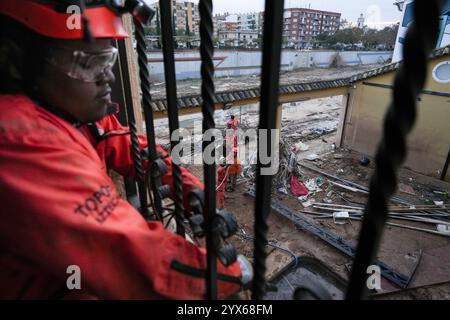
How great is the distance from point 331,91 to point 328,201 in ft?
20.1

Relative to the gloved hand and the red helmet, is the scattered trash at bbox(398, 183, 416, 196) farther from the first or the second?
the red helmet

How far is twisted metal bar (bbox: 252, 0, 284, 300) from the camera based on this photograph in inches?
25.3

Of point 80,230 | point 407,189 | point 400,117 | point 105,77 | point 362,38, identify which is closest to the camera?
point 400,117

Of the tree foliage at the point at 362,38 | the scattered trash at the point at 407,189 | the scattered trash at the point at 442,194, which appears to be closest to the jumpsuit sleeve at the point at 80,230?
the scattered trash at the point at 407,189

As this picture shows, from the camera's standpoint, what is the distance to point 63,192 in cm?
93

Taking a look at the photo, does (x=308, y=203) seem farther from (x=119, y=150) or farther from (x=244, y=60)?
(x=244, y=60)

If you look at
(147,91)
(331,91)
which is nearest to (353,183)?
(331,91)

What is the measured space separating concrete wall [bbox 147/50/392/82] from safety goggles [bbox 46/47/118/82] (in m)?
24.6

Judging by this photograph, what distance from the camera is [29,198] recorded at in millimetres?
876

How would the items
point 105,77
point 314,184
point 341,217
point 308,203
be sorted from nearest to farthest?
1. point 105,77
2. point 341,217
3. point 308,203
4. point 314,184

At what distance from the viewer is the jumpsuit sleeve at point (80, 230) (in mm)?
881

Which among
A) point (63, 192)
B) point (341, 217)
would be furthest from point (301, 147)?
point (63, 192)

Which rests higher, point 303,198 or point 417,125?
point 417,125

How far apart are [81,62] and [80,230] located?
0.82 metres
